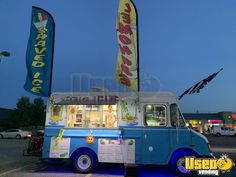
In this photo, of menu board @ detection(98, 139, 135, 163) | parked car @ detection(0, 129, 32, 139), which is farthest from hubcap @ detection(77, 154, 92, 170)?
parked car @ detection(0, 129, 32, 139)

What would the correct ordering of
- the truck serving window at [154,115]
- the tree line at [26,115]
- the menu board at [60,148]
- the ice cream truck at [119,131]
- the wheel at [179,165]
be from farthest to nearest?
the tree line at [26,115] < the menu board at [60,148] < the truck serving window at [154,115] < the ice cream truck at [119,131] < the wheel at [179,165]

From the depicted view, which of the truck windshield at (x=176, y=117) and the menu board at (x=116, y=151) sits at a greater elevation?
the truck windshield at (x=176, y=117)

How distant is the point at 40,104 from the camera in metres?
55.5

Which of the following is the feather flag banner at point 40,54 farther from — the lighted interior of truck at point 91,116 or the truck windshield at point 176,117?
the truck windshield at point 176,117

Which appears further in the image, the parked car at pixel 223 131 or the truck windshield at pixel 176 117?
the parked car at pixel 223 131

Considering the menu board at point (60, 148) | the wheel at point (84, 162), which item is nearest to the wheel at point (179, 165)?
the wheel at point (84, 162)

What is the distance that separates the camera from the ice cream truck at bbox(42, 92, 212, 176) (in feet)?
37.5

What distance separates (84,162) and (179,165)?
382 centimetres

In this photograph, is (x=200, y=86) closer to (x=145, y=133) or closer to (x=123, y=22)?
(x=145, y=133)

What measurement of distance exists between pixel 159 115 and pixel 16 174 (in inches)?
242

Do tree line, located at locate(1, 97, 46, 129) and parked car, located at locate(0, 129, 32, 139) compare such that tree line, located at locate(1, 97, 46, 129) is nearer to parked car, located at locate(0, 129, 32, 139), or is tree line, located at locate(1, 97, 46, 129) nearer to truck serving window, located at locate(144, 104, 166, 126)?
parked car, located at locate(0, 129, 32, 139)

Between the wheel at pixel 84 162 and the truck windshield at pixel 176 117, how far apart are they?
3575 mm

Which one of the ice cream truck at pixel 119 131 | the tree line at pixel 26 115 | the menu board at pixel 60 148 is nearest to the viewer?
the ice cream truck at pixel 119 131

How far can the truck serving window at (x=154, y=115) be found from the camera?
38.3 ft
